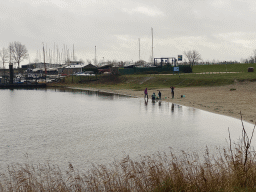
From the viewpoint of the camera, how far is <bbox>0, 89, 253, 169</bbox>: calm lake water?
711 inches

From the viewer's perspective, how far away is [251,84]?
5947cm

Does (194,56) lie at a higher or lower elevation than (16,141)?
higher


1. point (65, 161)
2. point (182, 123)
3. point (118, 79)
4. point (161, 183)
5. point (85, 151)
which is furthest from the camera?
point (118, 79)

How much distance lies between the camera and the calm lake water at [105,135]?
18047 millimetres

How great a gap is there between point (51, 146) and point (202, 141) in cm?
1089

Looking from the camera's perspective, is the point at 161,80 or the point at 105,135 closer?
the point at 105,135

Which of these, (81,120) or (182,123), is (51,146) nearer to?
(81,120)

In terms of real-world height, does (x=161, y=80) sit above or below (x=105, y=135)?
above

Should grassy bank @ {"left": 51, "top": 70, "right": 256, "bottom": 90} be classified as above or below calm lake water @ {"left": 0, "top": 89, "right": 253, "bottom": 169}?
above

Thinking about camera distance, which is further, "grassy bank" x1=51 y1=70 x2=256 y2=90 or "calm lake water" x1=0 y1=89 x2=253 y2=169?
"grassy bank" x1=51 y1=70 x2=256 y2=90

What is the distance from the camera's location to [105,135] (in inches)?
926

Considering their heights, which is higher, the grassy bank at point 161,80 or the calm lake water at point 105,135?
the grassy bank at point 161,80

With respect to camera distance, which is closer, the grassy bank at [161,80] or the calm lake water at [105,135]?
the calm lake water at [105,135]

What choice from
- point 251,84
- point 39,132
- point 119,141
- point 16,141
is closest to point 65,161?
point 119,141
